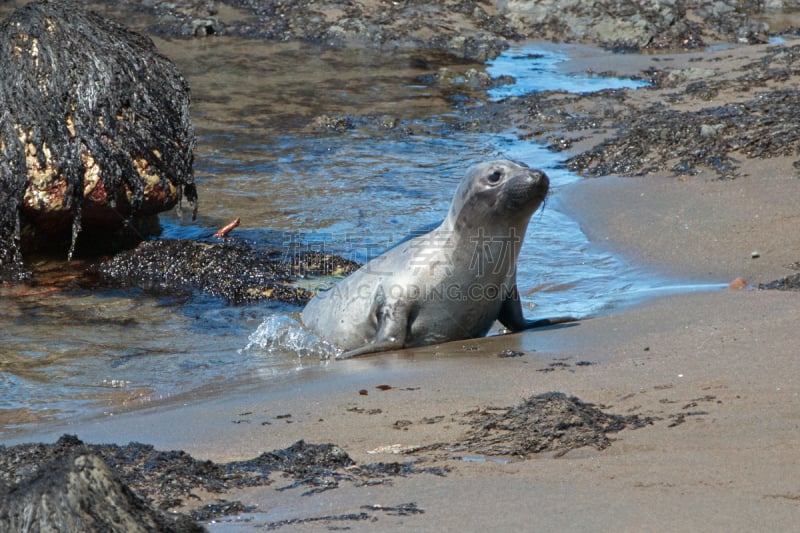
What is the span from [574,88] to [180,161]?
7048 mm

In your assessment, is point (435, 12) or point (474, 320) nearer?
point (474, 320)

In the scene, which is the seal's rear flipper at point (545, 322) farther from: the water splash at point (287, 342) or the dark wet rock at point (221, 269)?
the dark wet rock at point (221, 269)

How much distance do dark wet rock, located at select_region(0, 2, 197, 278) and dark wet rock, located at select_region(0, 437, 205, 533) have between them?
6.19 metres

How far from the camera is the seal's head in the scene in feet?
18.9

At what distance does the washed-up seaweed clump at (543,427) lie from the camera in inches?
146

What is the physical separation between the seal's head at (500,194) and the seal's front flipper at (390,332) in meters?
0.59

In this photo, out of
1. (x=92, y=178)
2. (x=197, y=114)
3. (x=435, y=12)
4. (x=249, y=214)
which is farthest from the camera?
(x=435, y=12)

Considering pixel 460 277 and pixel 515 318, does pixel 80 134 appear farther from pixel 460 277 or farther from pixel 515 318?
pixel 515 318

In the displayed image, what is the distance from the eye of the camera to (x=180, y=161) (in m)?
8.84

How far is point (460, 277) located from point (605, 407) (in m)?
2.10

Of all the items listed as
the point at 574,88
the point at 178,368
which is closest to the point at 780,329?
the point at 178,368

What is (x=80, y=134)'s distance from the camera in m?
8.37

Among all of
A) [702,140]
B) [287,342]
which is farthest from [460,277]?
[702,140]

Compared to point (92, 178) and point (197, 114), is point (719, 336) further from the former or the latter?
point (197, 114)
